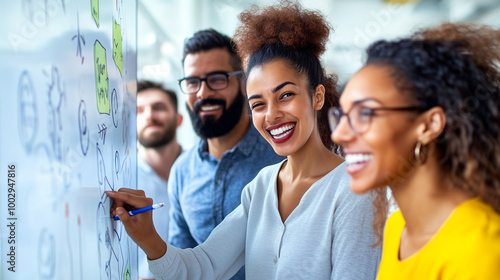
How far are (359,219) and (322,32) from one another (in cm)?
53

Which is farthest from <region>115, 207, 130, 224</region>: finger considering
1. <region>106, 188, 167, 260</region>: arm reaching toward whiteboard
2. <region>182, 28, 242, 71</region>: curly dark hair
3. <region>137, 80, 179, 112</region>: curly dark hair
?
<region>137, 80, 179, 112</region>: curly dark hair

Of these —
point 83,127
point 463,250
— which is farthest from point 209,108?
point 463,250

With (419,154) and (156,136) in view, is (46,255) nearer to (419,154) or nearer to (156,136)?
(419,154)

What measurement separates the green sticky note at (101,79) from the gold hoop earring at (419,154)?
0.59 meters

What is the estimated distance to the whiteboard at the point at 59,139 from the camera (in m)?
0.57

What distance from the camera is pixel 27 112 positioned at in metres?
0.59

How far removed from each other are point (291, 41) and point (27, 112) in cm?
75

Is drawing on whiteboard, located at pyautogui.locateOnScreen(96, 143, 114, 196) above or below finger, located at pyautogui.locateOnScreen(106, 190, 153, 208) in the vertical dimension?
above

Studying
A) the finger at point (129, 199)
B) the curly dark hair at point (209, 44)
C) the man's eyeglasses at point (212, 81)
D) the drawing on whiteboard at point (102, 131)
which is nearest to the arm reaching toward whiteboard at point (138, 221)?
the finger at point (129, 199)

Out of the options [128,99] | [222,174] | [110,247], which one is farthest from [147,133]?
[110,247]

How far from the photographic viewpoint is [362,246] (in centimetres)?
99

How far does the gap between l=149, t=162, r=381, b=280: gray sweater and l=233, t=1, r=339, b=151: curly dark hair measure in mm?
258

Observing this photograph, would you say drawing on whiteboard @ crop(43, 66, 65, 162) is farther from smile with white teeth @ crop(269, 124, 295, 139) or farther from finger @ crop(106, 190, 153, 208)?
smile with white teeth @ crop(269, 124, 295, 139)

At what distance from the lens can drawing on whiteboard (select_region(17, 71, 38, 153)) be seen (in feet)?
1.90
